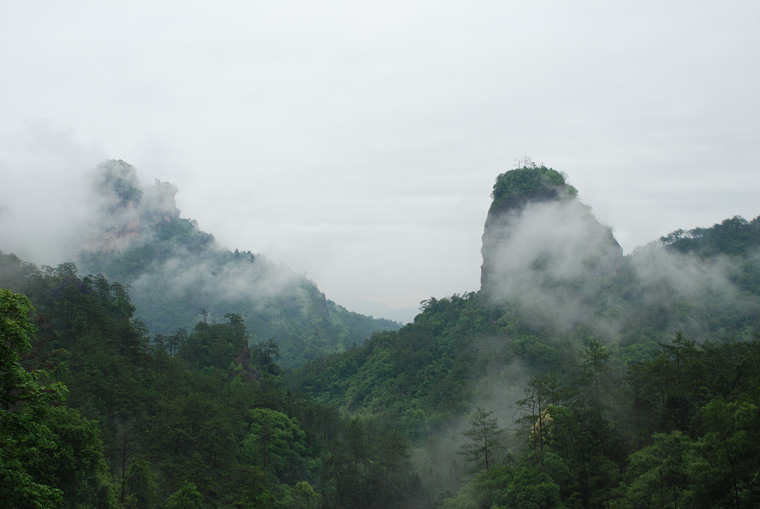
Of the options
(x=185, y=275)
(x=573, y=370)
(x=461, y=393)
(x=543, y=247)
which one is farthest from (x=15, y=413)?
(x=185, y=275)

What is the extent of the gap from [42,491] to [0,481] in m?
1.06

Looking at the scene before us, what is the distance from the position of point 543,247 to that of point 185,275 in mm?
109134

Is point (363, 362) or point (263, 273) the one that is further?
point (263, 273)

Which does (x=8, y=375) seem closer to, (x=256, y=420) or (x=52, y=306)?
(x=256, y=420)

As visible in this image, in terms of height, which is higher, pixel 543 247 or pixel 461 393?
pixel 543 247

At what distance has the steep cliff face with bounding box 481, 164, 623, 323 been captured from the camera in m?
79.8

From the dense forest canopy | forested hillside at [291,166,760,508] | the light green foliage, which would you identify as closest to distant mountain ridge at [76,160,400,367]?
the dense forest canopy

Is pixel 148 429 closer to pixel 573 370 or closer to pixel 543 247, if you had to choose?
pixel 573 370

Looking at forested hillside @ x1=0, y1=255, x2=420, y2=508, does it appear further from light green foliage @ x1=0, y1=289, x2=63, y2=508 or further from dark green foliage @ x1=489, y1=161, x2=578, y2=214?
dark green foliage @ x1=489, y1=161, x2=578, y2=214

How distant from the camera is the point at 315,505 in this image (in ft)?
140

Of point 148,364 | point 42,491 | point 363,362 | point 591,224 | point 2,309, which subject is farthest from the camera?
point 363,362

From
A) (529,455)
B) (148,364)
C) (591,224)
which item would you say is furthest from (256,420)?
(591,224)

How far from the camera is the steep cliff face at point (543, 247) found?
79.8 m

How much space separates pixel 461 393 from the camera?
218ft
